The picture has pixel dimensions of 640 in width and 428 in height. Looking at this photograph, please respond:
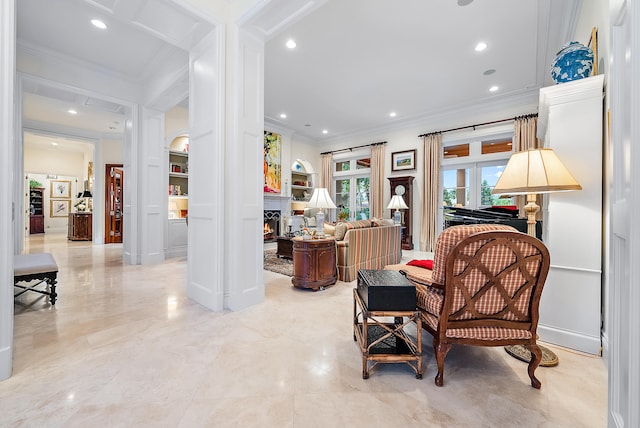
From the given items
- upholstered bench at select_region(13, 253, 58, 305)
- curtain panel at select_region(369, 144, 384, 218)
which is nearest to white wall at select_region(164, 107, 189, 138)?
upholstered bench at select_region(13, 253, 58, 305)

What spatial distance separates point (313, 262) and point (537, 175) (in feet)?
7.93

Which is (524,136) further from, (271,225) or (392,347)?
(271,225)

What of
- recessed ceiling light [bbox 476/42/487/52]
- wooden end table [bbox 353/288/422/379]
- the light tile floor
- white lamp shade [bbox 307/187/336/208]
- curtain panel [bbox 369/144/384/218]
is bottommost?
the light tile floor

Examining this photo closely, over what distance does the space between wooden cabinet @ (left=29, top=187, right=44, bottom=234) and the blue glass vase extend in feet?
48.0

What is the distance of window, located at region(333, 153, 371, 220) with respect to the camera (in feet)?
27.0

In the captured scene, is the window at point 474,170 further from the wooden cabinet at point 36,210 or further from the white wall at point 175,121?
the wooden cabinet at point 36,210

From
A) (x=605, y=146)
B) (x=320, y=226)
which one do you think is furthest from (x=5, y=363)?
(x=605, y=146)

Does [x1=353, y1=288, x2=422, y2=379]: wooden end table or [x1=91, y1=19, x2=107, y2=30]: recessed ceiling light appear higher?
[x1=91, y1=19, x2=107, y2=30]: recessed ceiling light

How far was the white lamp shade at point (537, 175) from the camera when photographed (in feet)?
6.05

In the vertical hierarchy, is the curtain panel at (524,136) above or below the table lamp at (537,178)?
above

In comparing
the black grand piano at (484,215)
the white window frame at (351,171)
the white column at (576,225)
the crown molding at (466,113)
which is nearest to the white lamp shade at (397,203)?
the white window frame at (351,171)

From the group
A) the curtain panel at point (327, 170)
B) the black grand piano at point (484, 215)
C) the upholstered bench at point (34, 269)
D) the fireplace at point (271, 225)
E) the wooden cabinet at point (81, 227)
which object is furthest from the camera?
the curtain panel at point (327, 170)

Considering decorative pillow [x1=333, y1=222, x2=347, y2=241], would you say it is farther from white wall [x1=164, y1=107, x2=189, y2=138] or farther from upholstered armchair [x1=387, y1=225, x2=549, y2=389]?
white wall [x1=164, y1=107, x2=189, y2=138]

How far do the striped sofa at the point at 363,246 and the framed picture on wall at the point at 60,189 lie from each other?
12204mm
